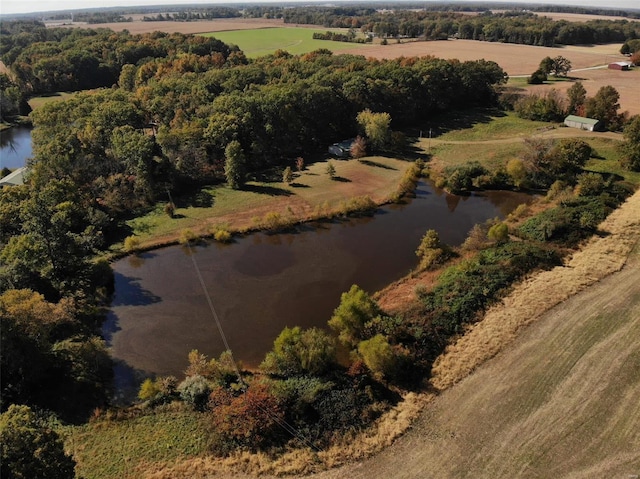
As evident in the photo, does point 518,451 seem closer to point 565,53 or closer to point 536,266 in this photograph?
point 536,266

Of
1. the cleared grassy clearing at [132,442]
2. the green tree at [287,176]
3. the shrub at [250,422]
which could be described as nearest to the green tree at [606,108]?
the green tree at [287,176]

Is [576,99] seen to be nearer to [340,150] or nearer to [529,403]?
[340,150]

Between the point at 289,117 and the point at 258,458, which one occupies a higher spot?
the point at 289,117

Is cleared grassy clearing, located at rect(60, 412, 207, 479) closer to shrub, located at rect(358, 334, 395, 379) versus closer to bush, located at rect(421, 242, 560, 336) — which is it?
shrub, located at rect(358, 334, 395, 379)

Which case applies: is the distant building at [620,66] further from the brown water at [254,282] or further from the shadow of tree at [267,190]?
the shadow of tree at [267,190]

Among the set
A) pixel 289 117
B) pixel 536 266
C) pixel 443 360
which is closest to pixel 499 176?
pixel 536 266

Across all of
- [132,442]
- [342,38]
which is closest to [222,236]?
[132,442]

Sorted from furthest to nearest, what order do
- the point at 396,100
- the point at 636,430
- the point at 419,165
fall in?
the point at 396,100, the point at 419,165, the point at 636,430
